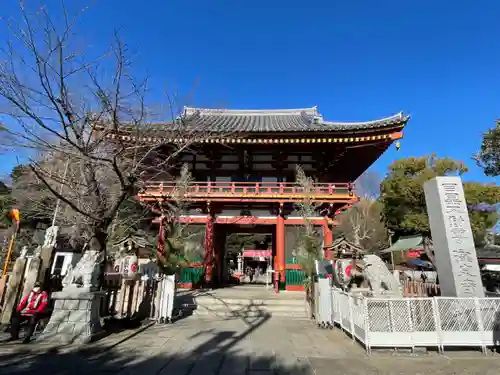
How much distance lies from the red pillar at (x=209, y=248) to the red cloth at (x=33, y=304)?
866 cm

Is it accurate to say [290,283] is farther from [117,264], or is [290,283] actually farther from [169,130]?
[169,130]

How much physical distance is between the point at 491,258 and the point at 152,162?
23713mm

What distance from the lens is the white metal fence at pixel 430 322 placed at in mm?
5500

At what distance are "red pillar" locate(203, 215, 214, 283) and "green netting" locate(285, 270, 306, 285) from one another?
12.7 ft

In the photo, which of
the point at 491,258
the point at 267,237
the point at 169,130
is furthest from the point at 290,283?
the point at 267,237

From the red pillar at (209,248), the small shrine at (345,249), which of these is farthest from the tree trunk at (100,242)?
the red pillar at (209,248)

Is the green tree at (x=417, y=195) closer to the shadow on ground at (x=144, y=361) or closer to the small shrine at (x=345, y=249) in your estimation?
the small shrine at (x=345, y=249)

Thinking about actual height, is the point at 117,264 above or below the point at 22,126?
below

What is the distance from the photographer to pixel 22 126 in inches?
193

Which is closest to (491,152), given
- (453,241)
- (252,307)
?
(453,241)

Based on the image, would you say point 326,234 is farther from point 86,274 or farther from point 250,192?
point 86,274

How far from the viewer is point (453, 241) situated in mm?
6832

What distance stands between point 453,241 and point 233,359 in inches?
228

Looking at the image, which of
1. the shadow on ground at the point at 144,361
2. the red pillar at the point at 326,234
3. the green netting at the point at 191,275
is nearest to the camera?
the shadow on ground at the point at 144,361
